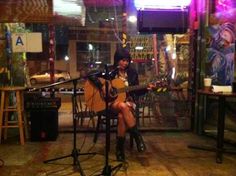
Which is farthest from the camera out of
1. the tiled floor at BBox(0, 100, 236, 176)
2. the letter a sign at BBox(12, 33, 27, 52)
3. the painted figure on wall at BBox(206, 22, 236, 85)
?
the letter a sign at BBox(12, 33, 27, 52)

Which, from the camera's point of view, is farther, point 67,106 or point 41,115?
point 67,106

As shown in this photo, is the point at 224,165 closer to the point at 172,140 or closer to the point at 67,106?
the point at 172,140

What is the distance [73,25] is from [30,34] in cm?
69

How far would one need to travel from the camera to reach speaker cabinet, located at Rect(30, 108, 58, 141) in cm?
492

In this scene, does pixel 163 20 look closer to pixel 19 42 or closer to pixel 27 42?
pixel 27 42

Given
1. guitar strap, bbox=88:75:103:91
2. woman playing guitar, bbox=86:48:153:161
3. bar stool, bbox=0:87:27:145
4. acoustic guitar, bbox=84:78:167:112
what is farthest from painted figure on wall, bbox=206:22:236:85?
bar stool, bbox=0:87:27:145

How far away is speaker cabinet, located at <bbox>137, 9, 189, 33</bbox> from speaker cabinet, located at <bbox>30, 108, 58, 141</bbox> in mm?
1912

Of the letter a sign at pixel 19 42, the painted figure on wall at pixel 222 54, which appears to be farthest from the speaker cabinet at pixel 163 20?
the letter a sign at pixel 19 42

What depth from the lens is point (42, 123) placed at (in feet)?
16.2

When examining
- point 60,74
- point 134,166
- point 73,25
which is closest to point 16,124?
point 60,74

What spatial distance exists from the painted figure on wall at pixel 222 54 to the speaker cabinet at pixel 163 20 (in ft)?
1.73

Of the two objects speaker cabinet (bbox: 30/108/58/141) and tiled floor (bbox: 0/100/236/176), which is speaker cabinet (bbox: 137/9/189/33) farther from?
speaker cabinet (bbox: 30/108/58/141)

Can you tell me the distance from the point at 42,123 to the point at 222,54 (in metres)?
2.77

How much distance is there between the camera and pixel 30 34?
5.27 meters
